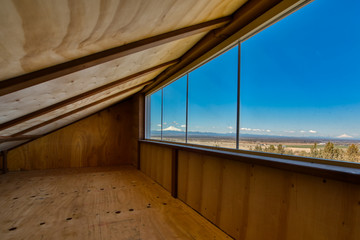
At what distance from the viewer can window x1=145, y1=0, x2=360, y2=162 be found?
0.98 metres

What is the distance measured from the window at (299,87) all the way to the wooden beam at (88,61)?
46 centimetres

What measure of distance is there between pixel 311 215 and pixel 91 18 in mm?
1484

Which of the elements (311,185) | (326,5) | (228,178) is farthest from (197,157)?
(326,5)

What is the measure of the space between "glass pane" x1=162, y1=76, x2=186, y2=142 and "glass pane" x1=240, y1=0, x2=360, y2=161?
4.36 feet

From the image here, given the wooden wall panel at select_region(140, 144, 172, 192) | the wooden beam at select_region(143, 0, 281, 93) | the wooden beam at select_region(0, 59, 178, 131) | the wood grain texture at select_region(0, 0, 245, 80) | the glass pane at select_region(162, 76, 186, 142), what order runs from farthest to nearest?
the wooden wall panel at select_region(140, 144, 172, 192) → the glass pane at select_region(162, 76, 186, 142) → the wooden beam at select_region(0, 59, 178, 131) → the wooden beam at select_region(143, 0, 281, 93) → the wood grain texture at select_region(0, 0, 245, 80)

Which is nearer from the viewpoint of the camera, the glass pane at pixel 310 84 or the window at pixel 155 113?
the glass pane at pixel 310 84

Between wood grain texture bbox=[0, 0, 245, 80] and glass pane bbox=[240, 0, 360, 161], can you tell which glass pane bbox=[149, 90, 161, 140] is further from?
wood grain texture bbox=[0, 0, 245, 80]

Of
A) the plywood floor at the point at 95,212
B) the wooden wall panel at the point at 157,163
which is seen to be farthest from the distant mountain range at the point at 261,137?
the plywood floor at the point at 95,212

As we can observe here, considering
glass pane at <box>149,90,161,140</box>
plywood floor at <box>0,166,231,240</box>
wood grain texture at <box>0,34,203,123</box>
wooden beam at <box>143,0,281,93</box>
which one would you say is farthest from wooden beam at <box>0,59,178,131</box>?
glass pane at <box>149,90,161,140</box>

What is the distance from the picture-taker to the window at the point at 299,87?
981 mm

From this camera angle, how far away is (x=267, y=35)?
4.68 feet

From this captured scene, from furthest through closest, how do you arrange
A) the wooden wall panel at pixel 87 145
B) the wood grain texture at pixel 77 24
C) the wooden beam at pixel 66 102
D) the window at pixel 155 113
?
the wooden wall panel at pixel 87 145, the window at pixel 155 113, the wooden beam at pixel 66 102, the wood grain texture at pixel 77 24

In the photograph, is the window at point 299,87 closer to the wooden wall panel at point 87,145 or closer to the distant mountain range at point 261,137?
the distant mountain range at point 261,137

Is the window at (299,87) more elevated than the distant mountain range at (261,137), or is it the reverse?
the window at (299,87)
